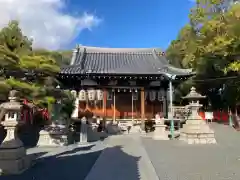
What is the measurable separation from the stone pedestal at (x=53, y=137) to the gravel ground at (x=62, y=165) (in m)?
1.22

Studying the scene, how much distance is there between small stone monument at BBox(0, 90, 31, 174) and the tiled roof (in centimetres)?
940

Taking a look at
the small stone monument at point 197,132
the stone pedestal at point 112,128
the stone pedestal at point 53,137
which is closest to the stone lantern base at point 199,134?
the small stone monument at point 197,132

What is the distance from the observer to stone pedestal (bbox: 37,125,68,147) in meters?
12.6

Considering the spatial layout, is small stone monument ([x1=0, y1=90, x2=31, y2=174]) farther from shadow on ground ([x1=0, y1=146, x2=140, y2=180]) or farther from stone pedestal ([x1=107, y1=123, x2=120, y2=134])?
stone pedestal ([x1=107, y1=123, x2=120, y2=134])

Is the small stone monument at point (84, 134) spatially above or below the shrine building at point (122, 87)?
below

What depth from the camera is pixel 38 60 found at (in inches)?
313

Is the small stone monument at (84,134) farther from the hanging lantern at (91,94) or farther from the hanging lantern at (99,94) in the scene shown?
the hanging lantern at (99,94)

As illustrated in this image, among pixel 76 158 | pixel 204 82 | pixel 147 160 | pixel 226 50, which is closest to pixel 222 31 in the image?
pixel 226 50

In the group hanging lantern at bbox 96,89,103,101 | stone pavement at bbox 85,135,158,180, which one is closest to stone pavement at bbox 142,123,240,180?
stone pavement at bbox 85,135,158,180

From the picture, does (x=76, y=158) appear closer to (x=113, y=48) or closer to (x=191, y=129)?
(x=191, y=129)

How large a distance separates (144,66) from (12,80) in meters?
14.2

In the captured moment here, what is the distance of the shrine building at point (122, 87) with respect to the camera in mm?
18000

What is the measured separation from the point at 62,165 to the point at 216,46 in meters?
→ 10.6

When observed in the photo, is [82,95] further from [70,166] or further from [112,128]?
[70,166]
